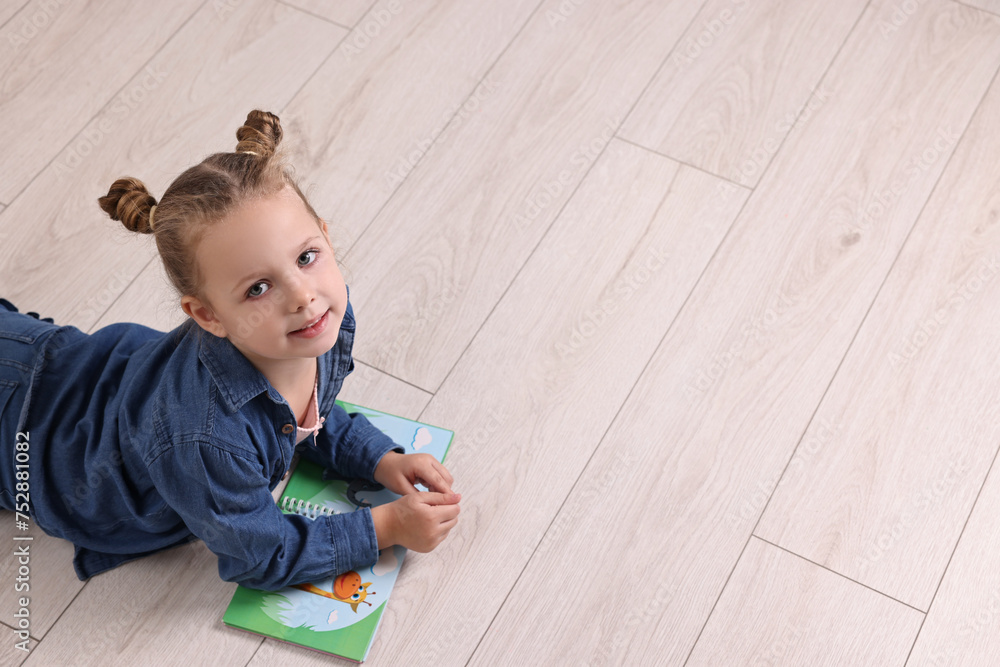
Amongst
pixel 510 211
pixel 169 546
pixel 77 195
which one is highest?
pixel 77 195

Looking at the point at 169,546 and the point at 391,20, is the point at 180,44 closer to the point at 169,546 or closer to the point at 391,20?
the point at 391,20

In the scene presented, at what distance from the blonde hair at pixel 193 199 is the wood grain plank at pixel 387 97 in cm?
48

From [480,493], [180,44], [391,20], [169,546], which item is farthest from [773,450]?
[180,44]

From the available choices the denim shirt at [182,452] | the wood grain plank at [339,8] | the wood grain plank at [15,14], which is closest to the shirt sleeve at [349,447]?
the denim shirt at [182,452]

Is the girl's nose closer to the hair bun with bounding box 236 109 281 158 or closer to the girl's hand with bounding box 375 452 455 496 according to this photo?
the hair bun with bounding box 236 109 281 158

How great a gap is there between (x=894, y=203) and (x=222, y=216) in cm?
97

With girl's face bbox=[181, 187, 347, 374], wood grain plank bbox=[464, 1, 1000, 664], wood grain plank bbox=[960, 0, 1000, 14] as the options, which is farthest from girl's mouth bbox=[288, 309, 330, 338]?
wood grain plank bbox=[960, 0, 1000, 14]

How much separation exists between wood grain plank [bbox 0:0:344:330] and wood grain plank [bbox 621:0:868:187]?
55cm

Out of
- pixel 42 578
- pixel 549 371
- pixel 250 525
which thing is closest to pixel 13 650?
pixel 42 578

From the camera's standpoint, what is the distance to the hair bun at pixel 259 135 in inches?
32.8

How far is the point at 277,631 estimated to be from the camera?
3.25ft

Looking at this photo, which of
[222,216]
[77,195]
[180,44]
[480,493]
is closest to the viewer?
[222,216]

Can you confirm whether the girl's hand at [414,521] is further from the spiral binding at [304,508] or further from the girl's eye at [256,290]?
the girl's eye at [256,290]

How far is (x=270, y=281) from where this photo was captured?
2.67ft
